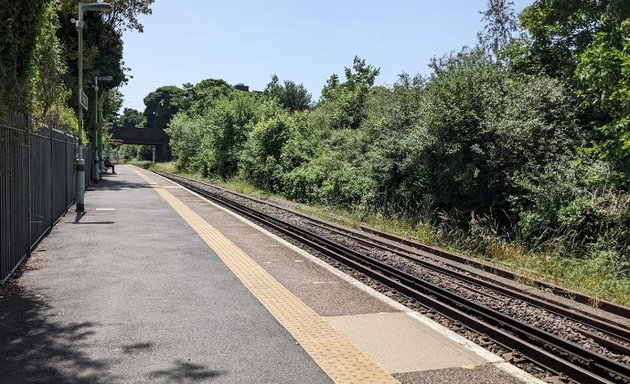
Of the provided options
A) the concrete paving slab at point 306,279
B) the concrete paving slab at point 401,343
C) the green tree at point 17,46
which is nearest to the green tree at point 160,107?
the concrete paving slab at point 306,279

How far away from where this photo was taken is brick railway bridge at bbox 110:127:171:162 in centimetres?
9581

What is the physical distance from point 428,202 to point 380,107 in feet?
22.1

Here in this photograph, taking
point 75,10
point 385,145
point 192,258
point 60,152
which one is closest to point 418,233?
point 385,145

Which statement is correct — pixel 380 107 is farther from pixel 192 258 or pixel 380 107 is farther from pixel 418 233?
pixel 192 258

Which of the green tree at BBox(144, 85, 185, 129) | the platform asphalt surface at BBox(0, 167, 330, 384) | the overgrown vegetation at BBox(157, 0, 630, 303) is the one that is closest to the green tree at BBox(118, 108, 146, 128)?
the green tree at BBox(144, 85, 185, 129)

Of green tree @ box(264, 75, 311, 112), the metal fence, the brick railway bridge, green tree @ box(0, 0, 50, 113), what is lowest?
the metal fence

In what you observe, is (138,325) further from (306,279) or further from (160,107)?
(160,107)

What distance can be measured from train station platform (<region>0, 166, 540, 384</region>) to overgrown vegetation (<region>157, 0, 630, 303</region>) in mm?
4345

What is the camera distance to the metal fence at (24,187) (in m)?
7.18

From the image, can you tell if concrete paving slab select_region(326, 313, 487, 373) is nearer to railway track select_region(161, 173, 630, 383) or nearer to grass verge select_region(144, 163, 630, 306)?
railway track select_region(161, 173, 630, 383)

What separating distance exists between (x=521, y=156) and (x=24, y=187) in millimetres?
11078

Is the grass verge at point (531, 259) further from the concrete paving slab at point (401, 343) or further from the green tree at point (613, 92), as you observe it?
the concrete paving slab at point (401, 343)

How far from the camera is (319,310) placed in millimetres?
6605

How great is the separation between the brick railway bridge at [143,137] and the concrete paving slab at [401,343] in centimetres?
9390
